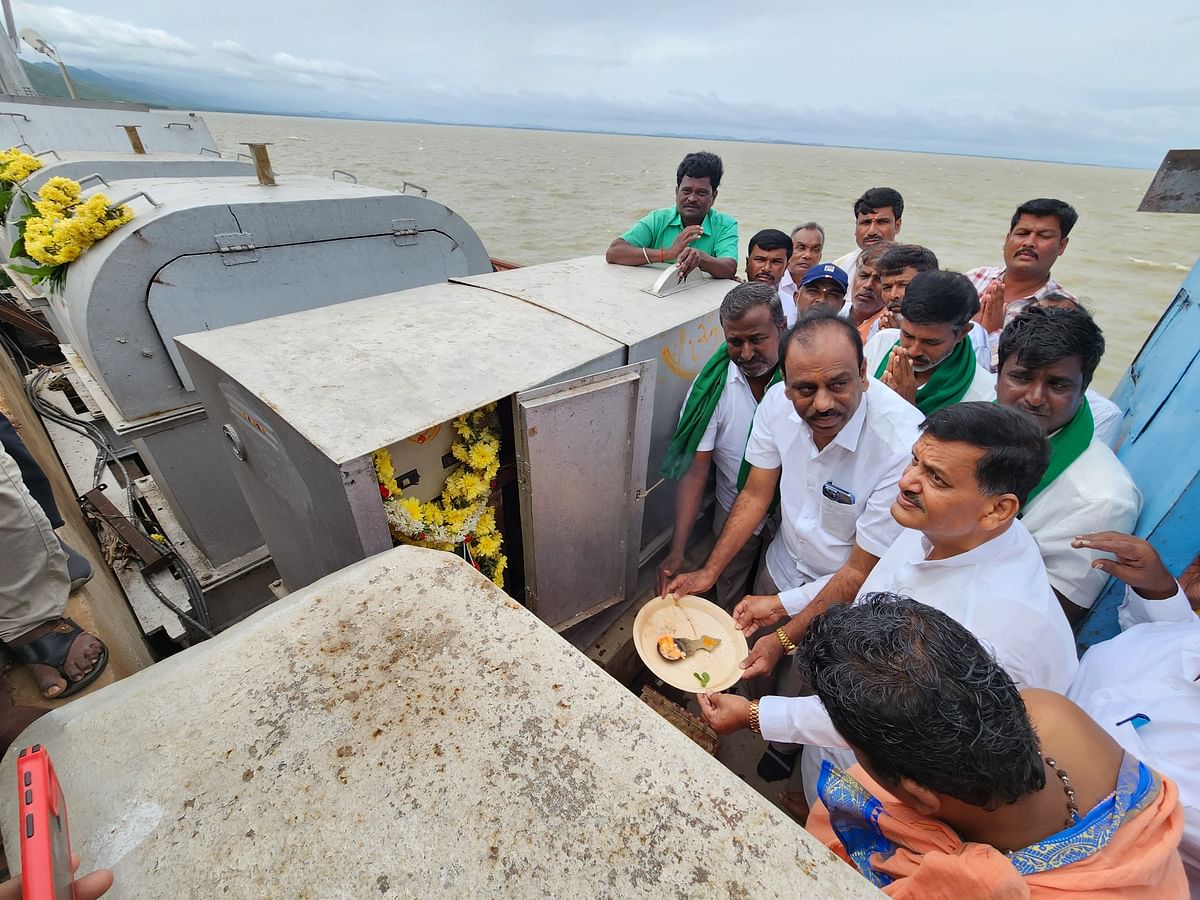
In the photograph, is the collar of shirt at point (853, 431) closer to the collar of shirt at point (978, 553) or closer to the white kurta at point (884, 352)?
the collar of shirt at point (978, 553)

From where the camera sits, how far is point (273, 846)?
0.84 metres

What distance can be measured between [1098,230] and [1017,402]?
30.9m

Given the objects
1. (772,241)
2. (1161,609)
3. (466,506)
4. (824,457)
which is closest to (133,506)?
(466,506)

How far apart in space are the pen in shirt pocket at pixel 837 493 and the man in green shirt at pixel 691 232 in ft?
6.24

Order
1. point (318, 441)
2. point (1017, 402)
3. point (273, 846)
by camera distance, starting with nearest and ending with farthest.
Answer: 1. point (273, 846)
2. point (318, 441)
3. point (1017, 402)

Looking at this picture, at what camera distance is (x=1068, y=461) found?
2.05 m

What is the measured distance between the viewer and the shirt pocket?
7.48ft

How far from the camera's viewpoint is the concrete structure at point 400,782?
82cm

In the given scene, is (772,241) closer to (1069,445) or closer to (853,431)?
(853,431)

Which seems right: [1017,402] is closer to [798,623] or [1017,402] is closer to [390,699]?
[798,623]

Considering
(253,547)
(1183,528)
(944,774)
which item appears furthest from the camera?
(253,547)

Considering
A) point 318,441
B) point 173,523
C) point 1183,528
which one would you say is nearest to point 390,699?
point 318,441

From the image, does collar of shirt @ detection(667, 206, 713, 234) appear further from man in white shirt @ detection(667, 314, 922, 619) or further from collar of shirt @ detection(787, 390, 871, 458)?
collar of shirt @ detection(787, 390, 871, 458)

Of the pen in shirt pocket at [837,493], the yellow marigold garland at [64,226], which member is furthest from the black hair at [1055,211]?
the yellow marigold garland at [64,226]
